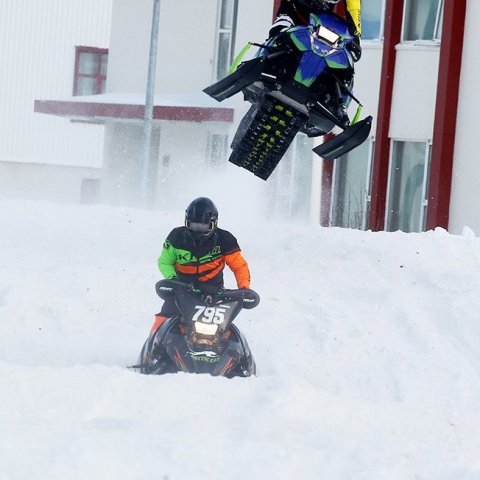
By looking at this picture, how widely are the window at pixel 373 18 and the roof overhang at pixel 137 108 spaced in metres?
5.21

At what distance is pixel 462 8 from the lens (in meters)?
20.1

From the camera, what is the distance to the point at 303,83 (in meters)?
9.73

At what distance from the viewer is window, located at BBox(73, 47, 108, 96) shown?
48.8 meters

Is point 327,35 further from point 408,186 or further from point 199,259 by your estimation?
point 408,186

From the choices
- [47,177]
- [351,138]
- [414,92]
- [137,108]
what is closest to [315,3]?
[351,138]

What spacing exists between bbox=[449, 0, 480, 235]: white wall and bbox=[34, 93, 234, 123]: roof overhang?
729 centimetres

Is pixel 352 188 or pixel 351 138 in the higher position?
pixel 351 138

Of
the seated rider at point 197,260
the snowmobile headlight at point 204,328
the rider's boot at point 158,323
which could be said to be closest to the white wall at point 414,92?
the seated rider at point 197,260

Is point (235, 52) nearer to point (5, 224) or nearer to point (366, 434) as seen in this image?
point (5, 224)

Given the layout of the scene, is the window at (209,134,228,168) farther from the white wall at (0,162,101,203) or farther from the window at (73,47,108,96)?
the window at (73,47,108,96)

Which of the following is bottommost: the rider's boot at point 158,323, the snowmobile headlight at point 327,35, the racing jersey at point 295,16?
the rider's boot at point 158,323

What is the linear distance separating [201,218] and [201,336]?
0.97 meters

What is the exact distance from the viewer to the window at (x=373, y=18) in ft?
70.5

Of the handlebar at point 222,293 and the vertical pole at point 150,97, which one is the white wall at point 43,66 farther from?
the handlebar at point 222,293
